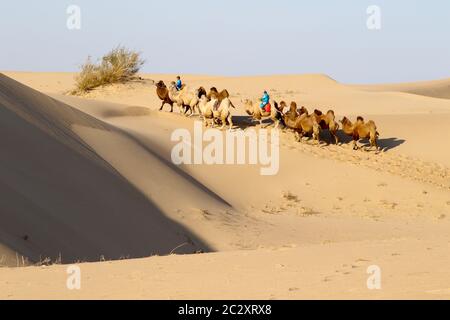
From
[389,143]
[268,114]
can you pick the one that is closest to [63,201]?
[268,114]

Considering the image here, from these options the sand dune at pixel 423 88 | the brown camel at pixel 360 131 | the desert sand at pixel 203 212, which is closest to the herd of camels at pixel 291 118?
the brown camel at pixel 360 131

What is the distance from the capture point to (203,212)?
17.5 meters

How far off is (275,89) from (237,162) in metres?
24.6

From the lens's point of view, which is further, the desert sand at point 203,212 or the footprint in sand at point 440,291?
the desert sand at point 203,212

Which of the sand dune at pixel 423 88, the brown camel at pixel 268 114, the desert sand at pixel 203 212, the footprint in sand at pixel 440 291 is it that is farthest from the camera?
the sand dune at pixel 423 88

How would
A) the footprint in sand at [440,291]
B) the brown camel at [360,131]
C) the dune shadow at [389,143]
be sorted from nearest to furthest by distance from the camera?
the footprint in sand at [440,291] → the brown camel at [360,131] → the dune shadow at [389,143]

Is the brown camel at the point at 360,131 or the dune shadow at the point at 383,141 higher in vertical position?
the brown camel at the point at 360,131

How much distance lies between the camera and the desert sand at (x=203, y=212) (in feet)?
24.3

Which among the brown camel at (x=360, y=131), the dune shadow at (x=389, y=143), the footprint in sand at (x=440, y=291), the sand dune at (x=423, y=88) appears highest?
the footprint in sand at (x=440, y=291)

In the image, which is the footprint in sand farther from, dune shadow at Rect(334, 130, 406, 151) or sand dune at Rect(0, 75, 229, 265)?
dune shadow at Rect(334, 130, 406, 151)

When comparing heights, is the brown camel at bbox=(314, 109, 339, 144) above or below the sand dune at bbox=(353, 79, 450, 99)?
above

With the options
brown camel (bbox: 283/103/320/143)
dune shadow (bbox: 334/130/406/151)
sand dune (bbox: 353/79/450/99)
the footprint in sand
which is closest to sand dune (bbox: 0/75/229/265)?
the footprint in sand

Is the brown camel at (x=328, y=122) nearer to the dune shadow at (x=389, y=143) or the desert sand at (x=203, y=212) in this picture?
the desert sand at (x=203, y=212)

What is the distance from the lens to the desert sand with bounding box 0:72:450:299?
7406 mm
